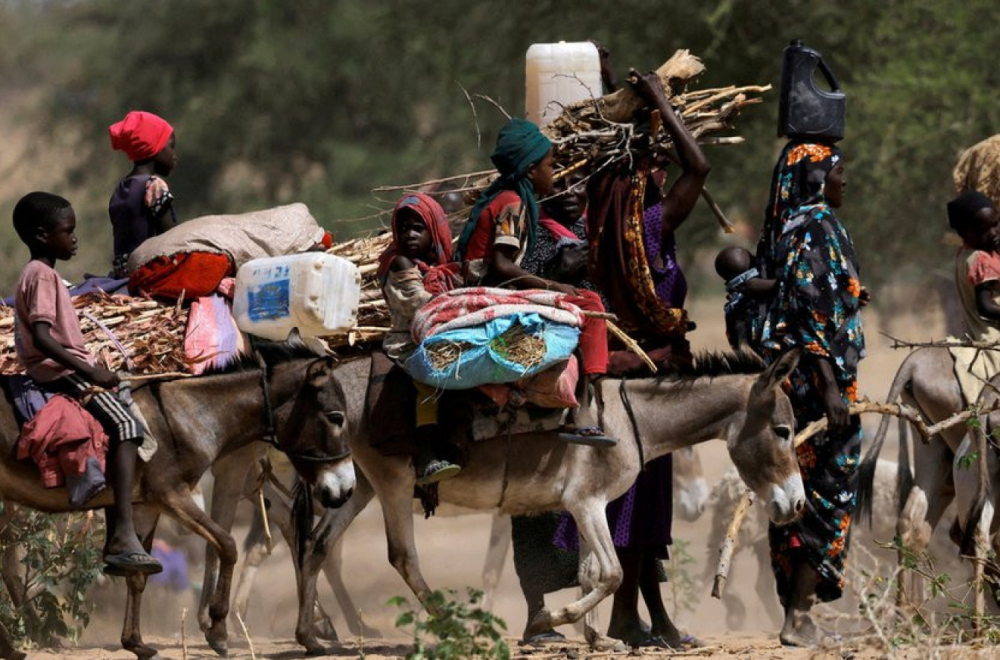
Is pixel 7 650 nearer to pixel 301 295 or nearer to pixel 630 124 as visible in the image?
pixel 301 295

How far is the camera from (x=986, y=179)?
10.9 metres

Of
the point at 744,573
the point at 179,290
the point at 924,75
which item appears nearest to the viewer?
the point at 179,290

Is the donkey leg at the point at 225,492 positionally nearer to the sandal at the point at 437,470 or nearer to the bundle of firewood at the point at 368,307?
the bundle of firewood at the point at 368,307

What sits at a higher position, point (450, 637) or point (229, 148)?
point (229, 148)

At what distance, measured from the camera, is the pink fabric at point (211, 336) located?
29.3 ft

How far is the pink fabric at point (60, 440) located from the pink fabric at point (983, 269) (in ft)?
15.2

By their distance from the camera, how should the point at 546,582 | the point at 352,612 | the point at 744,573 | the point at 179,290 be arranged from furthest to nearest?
the point at 744,573
the point at 352,612
the point at 546,582
the point at 179,290

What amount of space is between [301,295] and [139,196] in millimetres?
1373

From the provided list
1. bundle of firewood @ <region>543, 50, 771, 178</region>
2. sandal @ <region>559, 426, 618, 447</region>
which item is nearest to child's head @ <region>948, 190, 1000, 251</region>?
bundle of firewood @ <region>543, 50, 771, 178</region>

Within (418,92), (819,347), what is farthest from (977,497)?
(418,92)

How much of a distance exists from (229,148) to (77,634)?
1849 centimetres

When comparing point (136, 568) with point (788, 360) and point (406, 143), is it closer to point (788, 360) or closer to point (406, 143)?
point (788, 360)

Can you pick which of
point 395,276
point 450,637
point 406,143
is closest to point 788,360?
point 395,276

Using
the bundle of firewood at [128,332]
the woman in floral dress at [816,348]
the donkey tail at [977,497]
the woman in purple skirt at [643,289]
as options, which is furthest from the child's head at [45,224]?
the donkey tail at [977,497]
